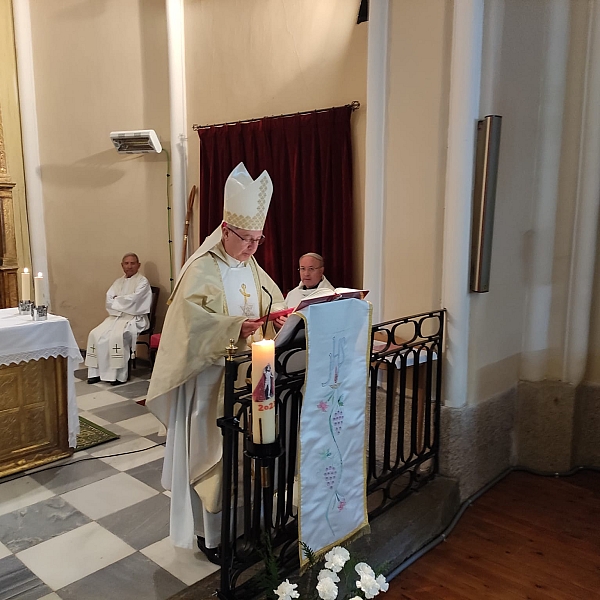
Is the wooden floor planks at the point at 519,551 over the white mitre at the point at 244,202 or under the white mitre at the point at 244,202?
under

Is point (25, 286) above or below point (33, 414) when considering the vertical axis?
above

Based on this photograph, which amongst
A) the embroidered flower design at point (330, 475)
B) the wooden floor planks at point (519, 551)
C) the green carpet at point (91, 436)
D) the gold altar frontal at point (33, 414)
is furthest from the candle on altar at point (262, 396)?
the green carpet at point (91, 436)

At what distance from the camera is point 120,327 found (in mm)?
5348

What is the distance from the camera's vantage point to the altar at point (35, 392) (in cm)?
321

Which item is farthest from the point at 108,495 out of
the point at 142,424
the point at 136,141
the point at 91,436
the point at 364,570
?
the point at 136,141

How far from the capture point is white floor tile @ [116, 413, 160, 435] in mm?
3984

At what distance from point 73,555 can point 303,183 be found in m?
2.88

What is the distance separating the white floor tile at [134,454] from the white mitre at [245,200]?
183 cm

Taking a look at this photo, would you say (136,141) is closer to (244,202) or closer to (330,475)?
(244,202)

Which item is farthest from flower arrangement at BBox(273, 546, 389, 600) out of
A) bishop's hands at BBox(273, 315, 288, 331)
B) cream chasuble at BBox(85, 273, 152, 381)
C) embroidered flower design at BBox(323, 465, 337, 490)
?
cream chasuble at BBox(85, 273, 152, 381)

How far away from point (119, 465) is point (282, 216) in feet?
6.98

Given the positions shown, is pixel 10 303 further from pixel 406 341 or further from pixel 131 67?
pixel 406 341

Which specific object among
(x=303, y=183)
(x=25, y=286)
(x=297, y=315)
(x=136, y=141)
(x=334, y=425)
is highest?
(x=136, y=141)

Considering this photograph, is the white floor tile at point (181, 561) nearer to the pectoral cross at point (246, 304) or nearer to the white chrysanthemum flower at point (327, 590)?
the white chrysanthemum flower at point (327, 590)
